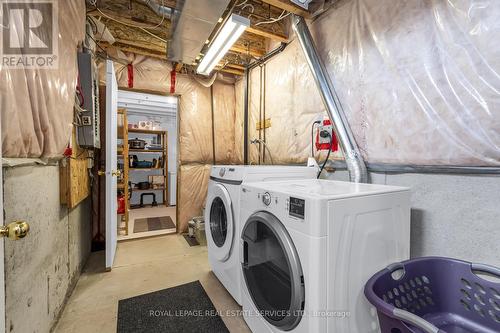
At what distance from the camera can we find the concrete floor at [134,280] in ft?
5.05

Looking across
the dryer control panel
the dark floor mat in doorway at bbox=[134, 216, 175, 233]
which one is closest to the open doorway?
the dark floor mat in doorway at bbox=[134, 216, 175, 233]

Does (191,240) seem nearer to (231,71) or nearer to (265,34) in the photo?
(231,71)

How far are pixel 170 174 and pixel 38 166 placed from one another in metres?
4.36

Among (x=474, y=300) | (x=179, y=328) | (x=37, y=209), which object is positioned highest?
(x=37, y=209)

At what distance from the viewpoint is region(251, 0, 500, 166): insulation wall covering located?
1.06 meters

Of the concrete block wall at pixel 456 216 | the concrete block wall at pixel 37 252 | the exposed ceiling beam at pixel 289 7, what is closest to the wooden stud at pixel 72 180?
the concrete block wall at pixel 37 252

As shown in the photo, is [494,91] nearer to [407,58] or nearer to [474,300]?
[407,58]

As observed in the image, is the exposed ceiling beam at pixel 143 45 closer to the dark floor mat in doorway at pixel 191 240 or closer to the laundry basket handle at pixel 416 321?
the dark floor mat in doorway at pixel 191 240

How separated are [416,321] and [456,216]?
2.35 feet

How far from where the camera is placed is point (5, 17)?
92 centimetres

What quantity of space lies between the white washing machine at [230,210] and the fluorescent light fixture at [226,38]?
1.12 m

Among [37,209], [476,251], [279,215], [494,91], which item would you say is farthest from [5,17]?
[476,251]

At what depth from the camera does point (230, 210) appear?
1.61 meters

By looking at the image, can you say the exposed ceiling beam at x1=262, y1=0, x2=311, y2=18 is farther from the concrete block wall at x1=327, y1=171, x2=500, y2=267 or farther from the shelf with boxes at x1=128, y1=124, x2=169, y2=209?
the shelf with boxes at x1=128, y1=124, x2=169, y2=209
